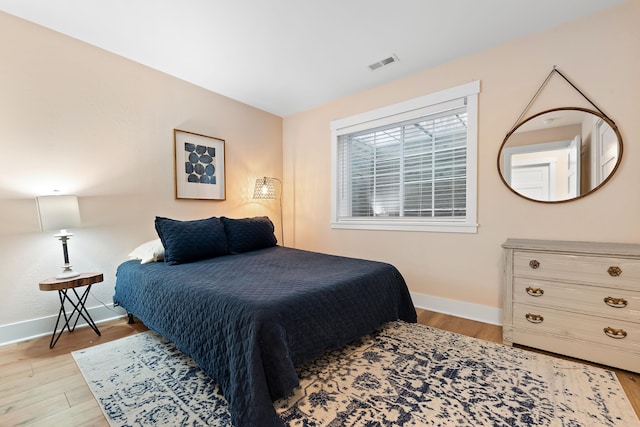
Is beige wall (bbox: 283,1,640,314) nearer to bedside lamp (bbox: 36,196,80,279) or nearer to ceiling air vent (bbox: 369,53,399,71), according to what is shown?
ceiling air vent (bbox: 369,53,399,71)

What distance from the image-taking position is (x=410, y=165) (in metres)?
3.16

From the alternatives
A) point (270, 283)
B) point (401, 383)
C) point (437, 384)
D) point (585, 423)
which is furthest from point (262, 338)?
point (585, 423)

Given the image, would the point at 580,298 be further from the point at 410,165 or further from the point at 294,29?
the point at 294,29

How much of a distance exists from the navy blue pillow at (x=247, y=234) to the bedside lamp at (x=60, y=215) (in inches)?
49.3

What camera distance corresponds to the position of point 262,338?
51.6 inches

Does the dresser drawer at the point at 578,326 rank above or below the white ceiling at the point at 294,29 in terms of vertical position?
below

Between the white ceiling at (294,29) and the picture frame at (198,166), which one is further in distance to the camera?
the picture frame at (198,166)

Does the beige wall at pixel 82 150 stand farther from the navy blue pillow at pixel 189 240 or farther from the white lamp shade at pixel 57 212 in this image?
the navy blue pillow at pixel 189 240

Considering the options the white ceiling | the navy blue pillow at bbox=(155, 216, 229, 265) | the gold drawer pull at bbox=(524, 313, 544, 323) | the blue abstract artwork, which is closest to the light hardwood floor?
the gold drawer pull at bbox=(524, 313, 544, 323)

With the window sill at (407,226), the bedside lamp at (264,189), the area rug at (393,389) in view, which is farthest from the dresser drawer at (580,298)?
the bedside lamp at (264,189)

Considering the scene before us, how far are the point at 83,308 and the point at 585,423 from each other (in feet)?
11.3

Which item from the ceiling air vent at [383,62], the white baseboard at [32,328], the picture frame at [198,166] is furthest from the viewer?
the picture frame at [198,166]

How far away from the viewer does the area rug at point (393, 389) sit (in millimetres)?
1365

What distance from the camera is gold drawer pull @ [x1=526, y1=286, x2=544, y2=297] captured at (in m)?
2.00
